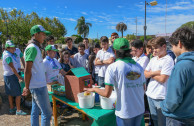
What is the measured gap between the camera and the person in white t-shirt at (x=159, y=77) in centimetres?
195

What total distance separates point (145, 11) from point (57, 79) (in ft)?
43.0

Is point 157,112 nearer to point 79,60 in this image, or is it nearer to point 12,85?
point 79,60

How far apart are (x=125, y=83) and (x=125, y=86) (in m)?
0.04

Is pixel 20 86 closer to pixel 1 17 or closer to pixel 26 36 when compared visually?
pixel 26 36

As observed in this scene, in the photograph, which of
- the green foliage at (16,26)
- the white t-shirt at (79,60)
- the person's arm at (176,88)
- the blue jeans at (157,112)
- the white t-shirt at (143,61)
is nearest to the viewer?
the person's arm at (176,88)

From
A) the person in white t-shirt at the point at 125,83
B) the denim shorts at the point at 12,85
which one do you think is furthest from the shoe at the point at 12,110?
the person in white t-shirt at the point at 125,83

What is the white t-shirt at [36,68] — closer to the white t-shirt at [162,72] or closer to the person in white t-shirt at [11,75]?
the person in white t-shirt at [11,75]

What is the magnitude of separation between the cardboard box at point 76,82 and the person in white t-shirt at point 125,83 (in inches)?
22.1

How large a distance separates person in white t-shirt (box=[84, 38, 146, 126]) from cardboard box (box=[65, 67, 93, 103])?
56cm

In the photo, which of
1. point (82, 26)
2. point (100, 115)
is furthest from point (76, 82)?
point (82, 26)

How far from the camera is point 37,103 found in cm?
220

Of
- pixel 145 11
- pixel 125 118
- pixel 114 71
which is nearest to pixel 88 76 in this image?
pixel 114 71

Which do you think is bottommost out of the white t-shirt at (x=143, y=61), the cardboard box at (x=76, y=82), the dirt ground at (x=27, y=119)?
the dirt ground at (x=27, y=119)

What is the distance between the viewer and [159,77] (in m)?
1.98
